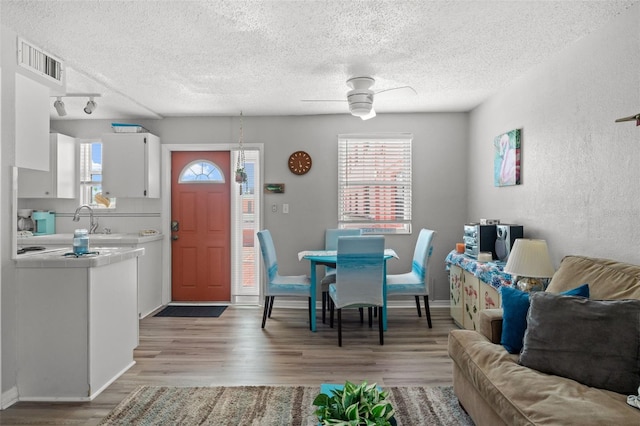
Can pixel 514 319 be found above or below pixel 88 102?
below

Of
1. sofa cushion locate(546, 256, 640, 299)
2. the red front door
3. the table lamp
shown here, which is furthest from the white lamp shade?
the red front door

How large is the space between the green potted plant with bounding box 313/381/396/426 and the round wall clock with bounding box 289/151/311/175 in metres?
3.88

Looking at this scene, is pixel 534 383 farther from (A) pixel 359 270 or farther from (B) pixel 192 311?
(B) pixel 192 311

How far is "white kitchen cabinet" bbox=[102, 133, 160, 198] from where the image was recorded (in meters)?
4.85

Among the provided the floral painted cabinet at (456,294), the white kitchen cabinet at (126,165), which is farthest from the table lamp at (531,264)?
the white kitchen cabinet at (126,165)

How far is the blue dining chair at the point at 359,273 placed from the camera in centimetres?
358

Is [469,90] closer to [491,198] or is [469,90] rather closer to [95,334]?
[491,198]

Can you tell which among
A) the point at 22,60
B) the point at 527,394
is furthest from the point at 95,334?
the point at 527,394

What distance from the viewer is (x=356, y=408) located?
1289mm

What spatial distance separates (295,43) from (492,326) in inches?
90.6

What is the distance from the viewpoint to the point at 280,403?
2.58 meters

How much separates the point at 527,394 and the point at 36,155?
10.7 feet

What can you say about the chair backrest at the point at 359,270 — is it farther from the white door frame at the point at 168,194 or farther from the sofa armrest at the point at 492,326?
the white door frame at the point at 168,194

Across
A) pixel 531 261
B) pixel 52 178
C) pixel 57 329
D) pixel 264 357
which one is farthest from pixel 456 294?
pixel 52 178
